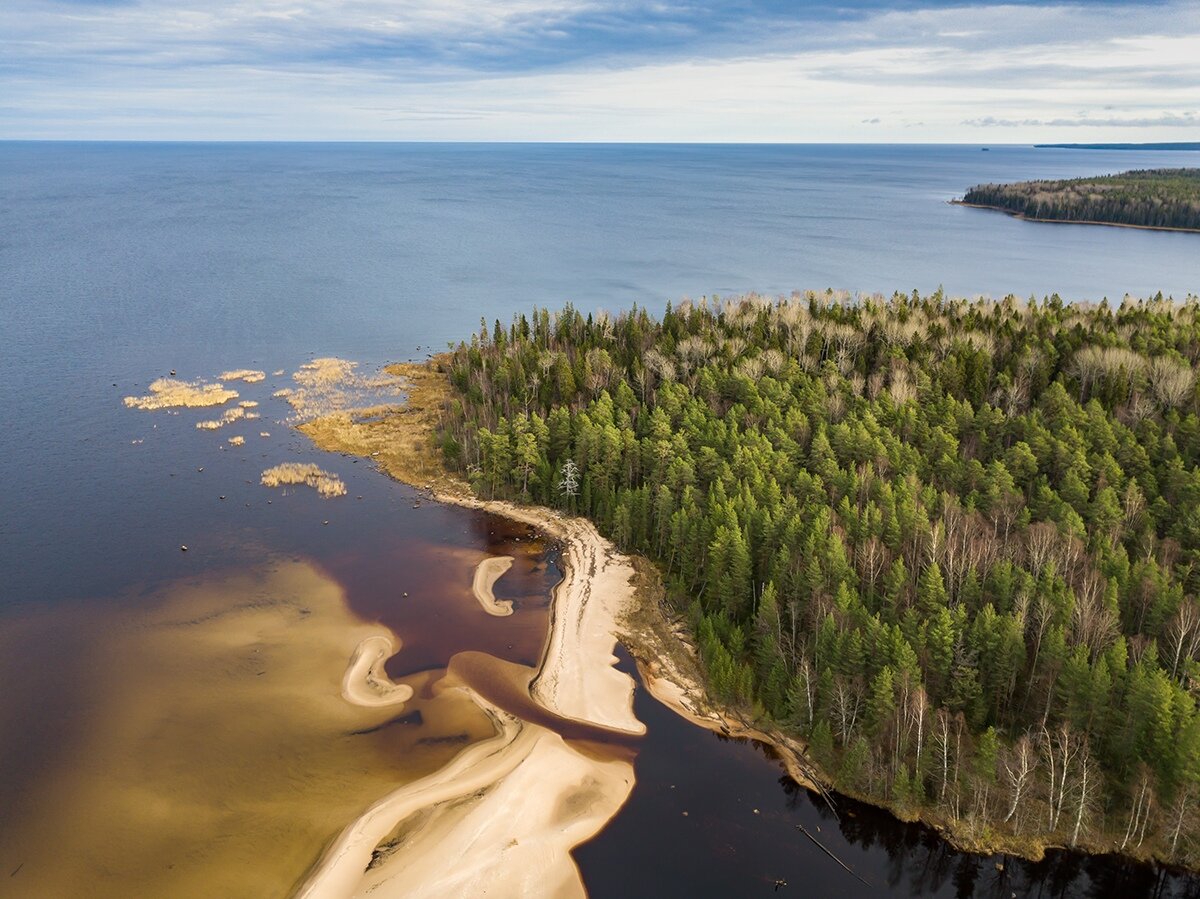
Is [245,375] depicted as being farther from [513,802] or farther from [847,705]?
[847,705]

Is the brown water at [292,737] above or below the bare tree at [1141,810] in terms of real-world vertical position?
below

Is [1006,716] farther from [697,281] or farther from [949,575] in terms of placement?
[697,281]

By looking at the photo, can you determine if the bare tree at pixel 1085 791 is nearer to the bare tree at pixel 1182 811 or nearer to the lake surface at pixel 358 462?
the lake surface at pixel 358 462

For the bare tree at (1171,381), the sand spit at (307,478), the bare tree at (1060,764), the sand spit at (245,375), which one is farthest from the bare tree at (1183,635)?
the sand spit at (245,375)

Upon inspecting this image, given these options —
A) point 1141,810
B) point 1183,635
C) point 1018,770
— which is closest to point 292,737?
point 1018,770

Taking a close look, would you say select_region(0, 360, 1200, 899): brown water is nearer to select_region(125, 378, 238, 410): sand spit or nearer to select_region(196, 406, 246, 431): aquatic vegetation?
select_region(196, 406, 246, 431): aquatic vegetation

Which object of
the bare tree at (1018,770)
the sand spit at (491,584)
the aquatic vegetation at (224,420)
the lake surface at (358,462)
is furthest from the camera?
the aquatic vegetation at (224,420)

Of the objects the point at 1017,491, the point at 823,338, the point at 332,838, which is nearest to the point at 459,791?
the point at 332,838
